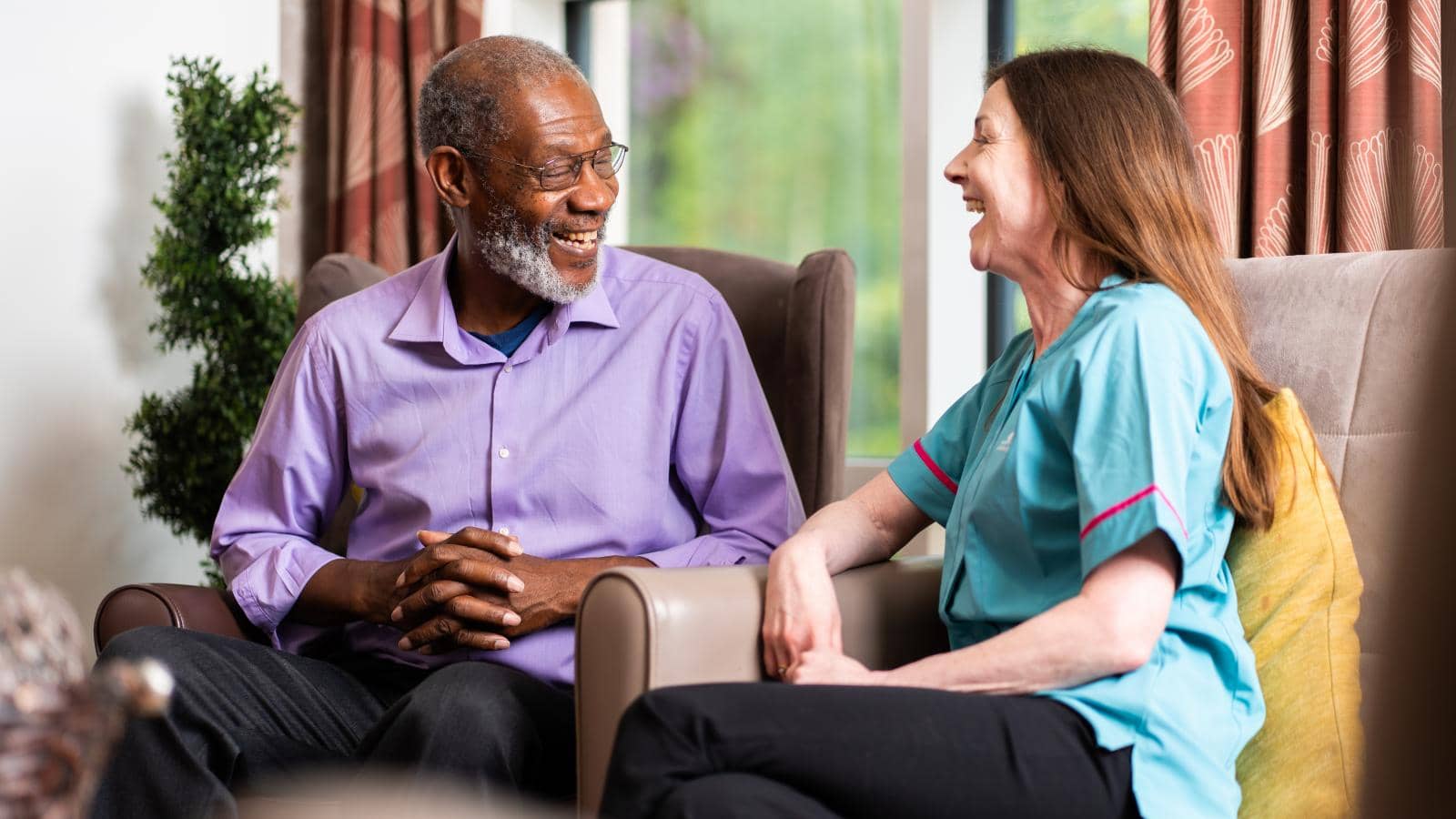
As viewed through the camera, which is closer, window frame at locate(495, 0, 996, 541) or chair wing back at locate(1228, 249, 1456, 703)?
chair wing back at locate(1228, 249, 1456, 703)

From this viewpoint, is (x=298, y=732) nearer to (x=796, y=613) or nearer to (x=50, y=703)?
(x=796, y=613)

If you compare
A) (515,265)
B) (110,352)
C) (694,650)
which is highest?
(515,265)

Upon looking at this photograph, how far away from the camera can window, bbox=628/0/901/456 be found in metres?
2.93

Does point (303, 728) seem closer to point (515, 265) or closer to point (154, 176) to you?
point (515, 265)

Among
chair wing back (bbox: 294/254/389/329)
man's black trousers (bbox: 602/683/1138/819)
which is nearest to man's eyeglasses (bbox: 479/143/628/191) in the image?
chair wing back (bbox: 294/254/389/329)

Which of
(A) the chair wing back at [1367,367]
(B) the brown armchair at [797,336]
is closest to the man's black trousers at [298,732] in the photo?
(B) the brown armchair at [797,336]

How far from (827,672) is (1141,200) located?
580mm

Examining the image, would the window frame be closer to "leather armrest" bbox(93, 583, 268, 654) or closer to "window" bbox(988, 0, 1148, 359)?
"window" bbox(988, 0, 1148, 359)

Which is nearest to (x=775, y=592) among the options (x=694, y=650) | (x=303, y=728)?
(x=694, y=650)

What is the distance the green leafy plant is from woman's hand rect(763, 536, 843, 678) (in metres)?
1.68

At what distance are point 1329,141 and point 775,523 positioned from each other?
1080 mm

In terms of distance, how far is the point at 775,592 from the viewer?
1398 mm

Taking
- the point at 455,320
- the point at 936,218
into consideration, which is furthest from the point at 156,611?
the point at 936,218

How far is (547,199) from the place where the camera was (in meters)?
1.82
